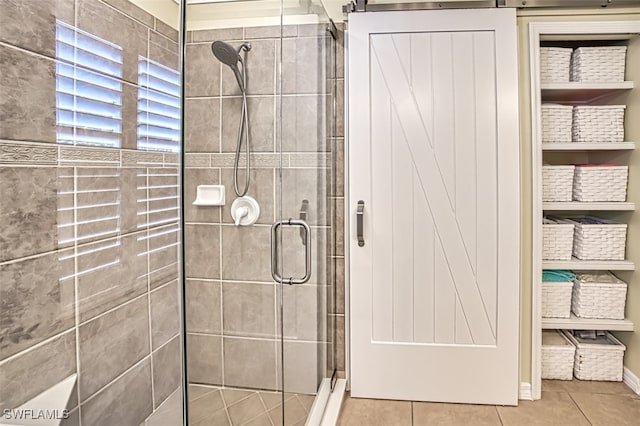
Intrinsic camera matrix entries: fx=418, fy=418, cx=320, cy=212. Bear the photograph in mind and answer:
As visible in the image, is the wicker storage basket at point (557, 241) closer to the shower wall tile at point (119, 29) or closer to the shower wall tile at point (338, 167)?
the shower wall tile at point (338, 167)

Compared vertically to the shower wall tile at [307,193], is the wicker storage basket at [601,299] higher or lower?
lower

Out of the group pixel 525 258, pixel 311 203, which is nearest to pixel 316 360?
pixel 311 203

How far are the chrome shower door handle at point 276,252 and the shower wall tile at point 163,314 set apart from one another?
43 centimetres

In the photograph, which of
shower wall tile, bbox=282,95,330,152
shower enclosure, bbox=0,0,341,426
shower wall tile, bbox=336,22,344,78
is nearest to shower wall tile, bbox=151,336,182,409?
shower enclosure, bbox=0,0,341,426

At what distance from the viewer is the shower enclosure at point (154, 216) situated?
1.12 metres

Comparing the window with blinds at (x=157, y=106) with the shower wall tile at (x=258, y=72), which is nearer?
the shower wall tile at (x=258, y=72)

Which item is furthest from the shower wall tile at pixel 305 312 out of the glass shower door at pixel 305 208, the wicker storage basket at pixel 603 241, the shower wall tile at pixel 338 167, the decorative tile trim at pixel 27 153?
the wicker storage basket at pixel 603 241

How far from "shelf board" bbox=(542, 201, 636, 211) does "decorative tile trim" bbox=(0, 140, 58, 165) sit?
231 centimetres

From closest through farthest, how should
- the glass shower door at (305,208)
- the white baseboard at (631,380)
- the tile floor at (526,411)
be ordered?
the glass shower door at (305,208) < the tile floor at (526,411) < the white baseboard at (631,380)

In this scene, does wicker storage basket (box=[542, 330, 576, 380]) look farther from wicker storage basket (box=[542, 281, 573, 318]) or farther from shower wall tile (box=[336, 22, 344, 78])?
shower wall tile (box=[336, 22, 344, 78])

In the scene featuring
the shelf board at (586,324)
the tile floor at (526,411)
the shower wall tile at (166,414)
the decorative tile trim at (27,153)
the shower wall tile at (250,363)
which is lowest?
the tile floor at (526,411)

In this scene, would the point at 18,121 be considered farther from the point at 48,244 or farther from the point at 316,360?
the point at 316,360

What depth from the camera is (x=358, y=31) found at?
2217 mm

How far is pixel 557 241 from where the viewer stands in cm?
236
